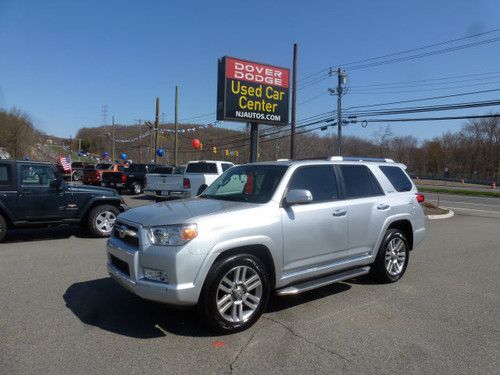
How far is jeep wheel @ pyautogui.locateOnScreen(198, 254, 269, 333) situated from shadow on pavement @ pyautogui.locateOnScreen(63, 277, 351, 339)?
255 millimetres

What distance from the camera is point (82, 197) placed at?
9508 millimetres

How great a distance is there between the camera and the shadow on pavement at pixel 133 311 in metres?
4.36

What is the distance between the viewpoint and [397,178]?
263 inches

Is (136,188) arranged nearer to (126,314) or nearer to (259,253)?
(126,314)

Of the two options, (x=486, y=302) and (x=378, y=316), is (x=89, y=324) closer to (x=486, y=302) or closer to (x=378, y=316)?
(x=378, y=316)

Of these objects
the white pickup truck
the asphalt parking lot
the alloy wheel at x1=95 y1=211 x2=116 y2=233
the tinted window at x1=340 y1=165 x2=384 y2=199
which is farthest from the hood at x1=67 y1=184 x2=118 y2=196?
the tinted window at x1=340 y1=165 x2=384 y2=199

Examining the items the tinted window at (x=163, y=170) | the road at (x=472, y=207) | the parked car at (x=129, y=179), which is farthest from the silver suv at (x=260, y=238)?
the parked car at (x=129, y=179)

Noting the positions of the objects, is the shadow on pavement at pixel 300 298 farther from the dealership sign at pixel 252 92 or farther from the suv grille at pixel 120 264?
the dealership sign at pixel 252 92

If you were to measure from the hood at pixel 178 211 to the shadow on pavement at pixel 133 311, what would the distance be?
103cm

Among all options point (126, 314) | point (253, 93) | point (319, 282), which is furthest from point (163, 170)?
point (319, 282)

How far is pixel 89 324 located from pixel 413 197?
5.03 metres

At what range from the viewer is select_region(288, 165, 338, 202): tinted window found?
5186 mm

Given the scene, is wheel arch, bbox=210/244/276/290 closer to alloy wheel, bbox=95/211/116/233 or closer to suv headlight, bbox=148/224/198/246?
suv headlight, bbox=148/224/198/246

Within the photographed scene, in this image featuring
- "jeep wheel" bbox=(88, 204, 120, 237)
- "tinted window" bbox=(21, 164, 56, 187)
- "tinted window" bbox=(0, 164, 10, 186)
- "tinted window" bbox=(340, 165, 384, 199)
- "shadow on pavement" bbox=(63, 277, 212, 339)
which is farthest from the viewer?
"jeep wheel" bbox=(88, 204, 120, 237)
